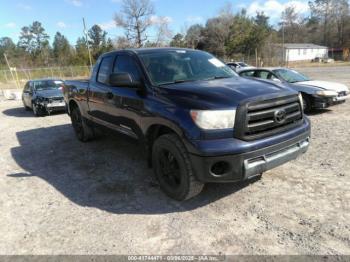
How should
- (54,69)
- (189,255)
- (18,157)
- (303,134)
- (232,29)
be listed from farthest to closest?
(232,29) → (54,69) → (18,157) → (303,134) → (189,255)

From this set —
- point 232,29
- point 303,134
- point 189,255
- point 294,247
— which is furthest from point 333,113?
point 232,29

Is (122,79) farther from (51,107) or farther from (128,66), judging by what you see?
(51,107)

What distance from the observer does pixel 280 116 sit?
3.43m

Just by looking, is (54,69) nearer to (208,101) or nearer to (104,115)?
(104,115)

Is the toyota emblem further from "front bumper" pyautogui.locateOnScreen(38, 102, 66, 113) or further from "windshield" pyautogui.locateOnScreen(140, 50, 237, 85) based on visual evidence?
"front bumper" pyautogui.locateOnScreen(38, 102, 66, 113)

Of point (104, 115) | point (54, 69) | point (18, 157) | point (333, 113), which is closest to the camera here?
point (104, 115)

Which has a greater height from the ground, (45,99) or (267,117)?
(267,117)

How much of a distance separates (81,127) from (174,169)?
3867 millimetres

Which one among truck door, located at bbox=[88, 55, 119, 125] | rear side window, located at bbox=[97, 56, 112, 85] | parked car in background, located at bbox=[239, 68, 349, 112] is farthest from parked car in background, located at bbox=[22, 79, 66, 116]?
parked car in background, located at bbox=[239, 68, 349, 112]

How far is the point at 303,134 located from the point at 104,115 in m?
3.31

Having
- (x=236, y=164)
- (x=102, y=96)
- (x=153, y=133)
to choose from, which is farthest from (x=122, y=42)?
(x=236, y=164)

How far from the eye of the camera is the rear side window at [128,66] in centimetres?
426

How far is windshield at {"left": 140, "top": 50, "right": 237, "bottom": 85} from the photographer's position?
4094 mm

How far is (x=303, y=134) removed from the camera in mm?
3686
